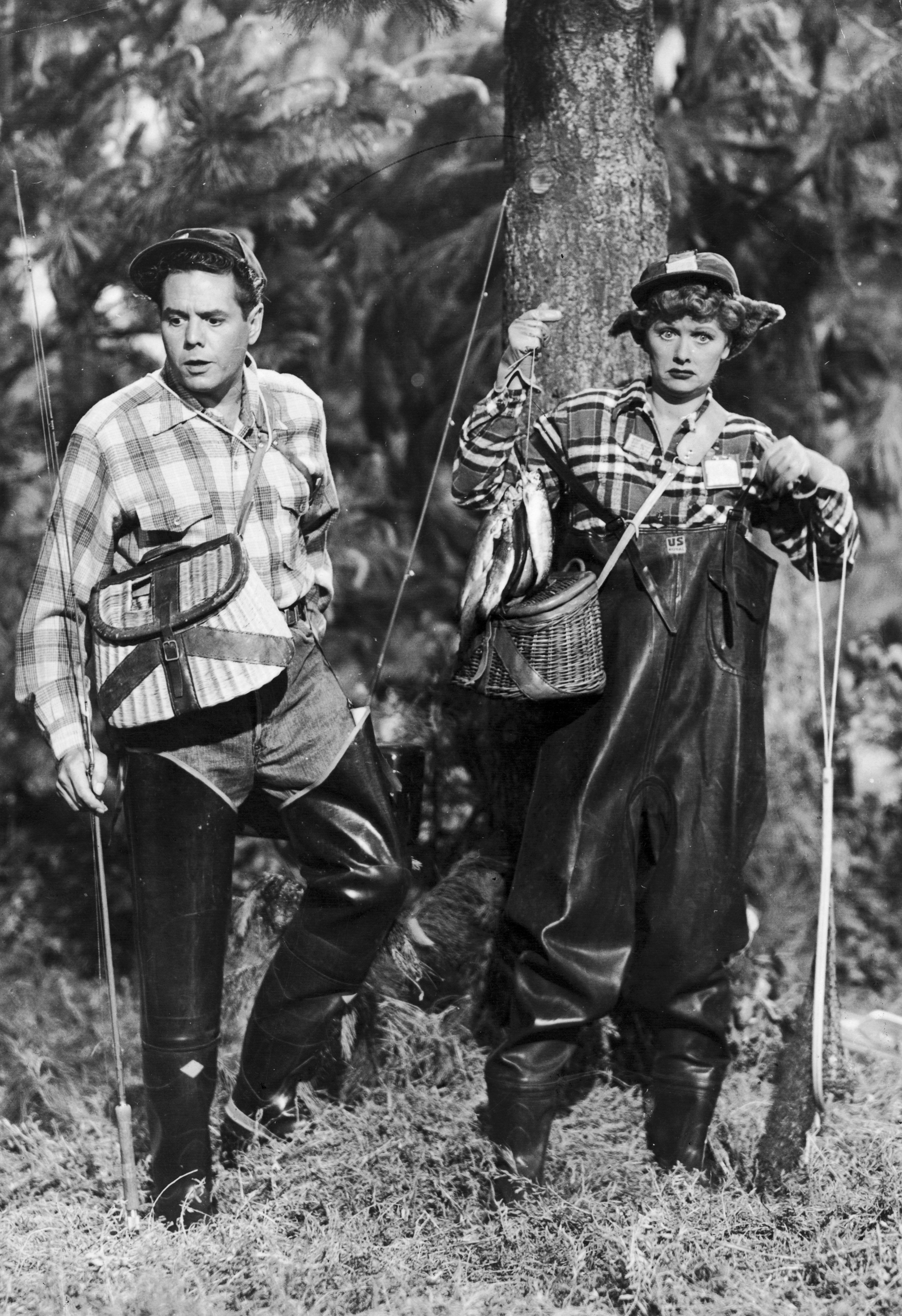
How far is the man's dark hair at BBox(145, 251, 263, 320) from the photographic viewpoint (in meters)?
3.45

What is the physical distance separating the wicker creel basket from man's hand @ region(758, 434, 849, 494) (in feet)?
1.68

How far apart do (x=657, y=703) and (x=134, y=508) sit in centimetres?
135

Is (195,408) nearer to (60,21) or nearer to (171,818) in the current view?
(171,818)

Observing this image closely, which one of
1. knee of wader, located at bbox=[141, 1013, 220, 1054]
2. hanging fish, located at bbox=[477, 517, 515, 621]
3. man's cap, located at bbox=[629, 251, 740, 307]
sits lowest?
knee of wader, located at bbox=[141, 1013, 220, 1054]

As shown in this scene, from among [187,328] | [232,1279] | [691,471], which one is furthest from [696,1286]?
[187,328]

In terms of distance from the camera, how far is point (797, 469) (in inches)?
137

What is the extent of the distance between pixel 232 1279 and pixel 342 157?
11.4 feet

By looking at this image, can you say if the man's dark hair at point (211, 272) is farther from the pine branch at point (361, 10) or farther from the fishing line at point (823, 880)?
the fishing line at point (823, 880)

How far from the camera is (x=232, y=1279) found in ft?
10.9

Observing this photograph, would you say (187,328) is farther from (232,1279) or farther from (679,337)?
(232,1279)

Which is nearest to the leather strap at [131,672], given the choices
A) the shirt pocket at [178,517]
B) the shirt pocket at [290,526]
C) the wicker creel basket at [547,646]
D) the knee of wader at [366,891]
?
the shirt pocket at [178,517]

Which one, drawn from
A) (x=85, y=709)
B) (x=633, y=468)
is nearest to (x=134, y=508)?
(x=85, y=709)

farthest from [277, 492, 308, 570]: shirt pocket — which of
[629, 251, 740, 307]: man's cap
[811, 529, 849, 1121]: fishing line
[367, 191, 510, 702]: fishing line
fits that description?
[811, 529, 849, 1121]: fishing line

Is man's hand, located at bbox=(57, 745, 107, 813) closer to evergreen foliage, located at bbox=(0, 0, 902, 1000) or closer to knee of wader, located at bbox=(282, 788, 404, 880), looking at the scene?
knee of wader, located at bbox=(282, 788, 404, 880)
